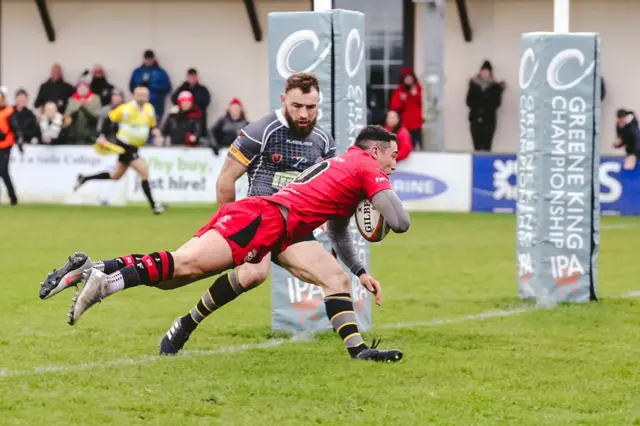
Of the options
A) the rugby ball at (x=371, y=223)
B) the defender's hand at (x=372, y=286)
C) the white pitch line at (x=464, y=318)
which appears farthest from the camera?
the white pitch line at (x=464, y=318)

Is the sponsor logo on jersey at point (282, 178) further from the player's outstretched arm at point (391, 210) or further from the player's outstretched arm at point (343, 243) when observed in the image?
the player's outstretched arm at point (391, 210)

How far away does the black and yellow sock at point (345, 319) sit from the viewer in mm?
8719

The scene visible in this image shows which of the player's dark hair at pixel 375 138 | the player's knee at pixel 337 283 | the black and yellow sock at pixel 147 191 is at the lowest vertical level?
the black and yellow sock at pixel 147 191

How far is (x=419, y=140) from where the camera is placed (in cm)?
2600

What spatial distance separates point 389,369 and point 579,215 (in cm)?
414

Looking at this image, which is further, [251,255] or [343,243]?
[343,243]

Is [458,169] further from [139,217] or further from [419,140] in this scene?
[139,217]

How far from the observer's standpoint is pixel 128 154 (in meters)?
22.1

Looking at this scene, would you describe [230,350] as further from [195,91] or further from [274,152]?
[195,91]

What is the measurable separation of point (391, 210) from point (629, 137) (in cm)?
1561

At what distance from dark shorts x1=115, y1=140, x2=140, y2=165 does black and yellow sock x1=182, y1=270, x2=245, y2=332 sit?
13319 mm

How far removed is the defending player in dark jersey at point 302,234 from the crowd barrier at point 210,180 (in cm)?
1227

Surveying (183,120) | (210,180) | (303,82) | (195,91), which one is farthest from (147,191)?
(303,82)

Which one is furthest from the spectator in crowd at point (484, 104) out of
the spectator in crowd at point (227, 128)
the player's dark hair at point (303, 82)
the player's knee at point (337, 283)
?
the player's knee at point (337, 283)
